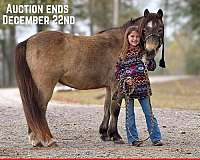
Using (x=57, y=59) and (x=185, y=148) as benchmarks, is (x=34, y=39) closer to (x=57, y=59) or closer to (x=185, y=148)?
(x=57, y=59)

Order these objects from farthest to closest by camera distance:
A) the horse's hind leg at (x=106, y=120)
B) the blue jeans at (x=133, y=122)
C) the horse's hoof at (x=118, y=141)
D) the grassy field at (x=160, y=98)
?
the grassy field at (x=160, y=98), the horse's hind leg at (x=106, y=120), the horse's hoof at (x=118, y=141), the blue jeans at (x=133, y=122)

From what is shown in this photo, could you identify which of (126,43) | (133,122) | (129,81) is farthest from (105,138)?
(126,43)

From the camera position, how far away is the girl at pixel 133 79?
30.0 feet

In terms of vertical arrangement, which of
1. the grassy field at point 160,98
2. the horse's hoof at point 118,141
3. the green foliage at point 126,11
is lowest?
the grassy field at point 160,98

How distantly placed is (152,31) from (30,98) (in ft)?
7.84

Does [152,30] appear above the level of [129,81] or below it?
above

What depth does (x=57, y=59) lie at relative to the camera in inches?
361

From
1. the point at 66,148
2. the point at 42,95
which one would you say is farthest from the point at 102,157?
the point at 42,95

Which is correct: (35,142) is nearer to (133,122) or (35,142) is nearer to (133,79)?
(133,122)

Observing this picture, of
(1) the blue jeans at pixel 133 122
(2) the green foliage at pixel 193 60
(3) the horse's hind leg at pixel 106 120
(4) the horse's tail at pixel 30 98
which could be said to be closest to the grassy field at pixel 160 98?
(3) the horse's hind leg at pixel 106 120

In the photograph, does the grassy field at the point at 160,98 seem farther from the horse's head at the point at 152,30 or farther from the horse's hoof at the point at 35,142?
the horse's hoof at the point at 35,142

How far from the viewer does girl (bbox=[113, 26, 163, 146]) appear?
9148mm

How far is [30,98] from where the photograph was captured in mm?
9070

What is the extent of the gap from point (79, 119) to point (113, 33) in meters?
3.89
